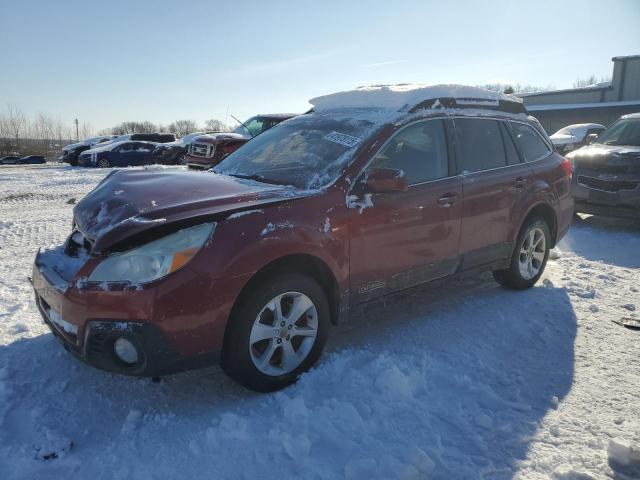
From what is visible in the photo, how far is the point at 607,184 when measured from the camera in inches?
311

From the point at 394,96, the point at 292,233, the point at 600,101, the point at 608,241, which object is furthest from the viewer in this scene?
the point at 600,101

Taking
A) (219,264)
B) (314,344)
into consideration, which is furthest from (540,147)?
(219,264)

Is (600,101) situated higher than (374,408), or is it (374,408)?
(600,101)

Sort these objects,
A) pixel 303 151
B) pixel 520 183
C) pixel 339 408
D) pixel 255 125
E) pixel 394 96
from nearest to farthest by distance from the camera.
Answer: pixel 339 408
pixel 303 151
pixel 394 96
pixel 520 183
pixel 255 125

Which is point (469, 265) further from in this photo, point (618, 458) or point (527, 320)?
point (618, 458)

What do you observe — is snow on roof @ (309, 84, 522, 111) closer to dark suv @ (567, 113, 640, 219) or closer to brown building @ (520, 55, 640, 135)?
dark suv @ (567, 113, 640, 219)

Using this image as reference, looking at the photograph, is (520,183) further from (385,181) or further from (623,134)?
(623,134)

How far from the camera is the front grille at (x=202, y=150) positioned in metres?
13.2

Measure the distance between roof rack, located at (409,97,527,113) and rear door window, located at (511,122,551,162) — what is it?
167 millimetres

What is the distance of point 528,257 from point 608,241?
2969 mm

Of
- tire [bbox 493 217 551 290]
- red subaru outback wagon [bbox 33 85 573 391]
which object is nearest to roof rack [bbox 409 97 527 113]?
red subaru outback wagon [bbox 33 85 573 391]

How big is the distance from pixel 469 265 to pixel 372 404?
190 centimetres

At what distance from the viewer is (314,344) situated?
10.6 feet

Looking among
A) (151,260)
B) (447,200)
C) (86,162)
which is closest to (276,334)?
(151,260)
